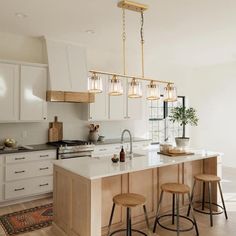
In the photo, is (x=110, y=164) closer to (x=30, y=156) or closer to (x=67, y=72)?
(x=30, y=156)

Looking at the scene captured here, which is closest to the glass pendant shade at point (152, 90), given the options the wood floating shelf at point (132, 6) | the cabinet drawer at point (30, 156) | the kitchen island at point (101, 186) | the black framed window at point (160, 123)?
the kitchen island at point (101, 186)

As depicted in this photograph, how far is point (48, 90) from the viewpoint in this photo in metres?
4.88

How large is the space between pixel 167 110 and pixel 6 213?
4.95 m

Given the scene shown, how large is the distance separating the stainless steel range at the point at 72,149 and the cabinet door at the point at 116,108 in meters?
1.03

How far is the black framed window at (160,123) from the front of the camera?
712 centimetres

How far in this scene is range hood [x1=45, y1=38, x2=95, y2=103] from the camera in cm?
490

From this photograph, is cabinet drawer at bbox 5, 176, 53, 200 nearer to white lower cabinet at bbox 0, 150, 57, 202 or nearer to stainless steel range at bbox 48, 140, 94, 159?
white lower cabinet at bbox 0, 150, 57, 202

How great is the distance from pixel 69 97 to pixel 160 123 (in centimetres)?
319

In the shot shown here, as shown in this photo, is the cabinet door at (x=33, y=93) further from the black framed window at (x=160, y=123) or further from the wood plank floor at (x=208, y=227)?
the black framed window at (x=160, y=123)

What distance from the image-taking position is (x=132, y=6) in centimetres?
343

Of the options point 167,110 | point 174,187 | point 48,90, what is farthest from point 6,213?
point 167,110

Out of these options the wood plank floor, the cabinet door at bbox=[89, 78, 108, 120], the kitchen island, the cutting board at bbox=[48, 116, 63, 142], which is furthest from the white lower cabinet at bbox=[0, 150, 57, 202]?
the kitchen island

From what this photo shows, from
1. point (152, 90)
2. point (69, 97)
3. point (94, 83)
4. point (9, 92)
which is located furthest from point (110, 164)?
point (9, 92)

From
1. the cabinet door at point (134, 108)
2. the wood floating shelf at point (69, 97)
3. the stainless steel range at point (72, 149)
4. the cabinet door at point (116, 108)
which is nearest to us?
the stainless steel range at point (72, 149)
